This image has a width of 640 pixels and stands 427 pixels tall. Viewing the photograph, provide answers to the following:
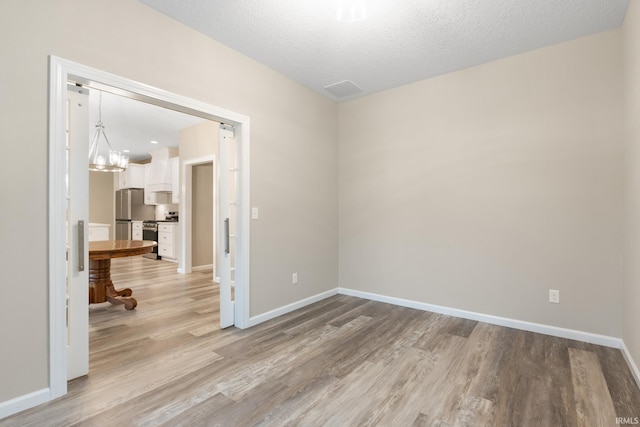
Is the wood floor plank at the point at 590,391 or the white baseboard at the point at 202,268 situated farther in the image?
the white baseboard at the point at 202,268

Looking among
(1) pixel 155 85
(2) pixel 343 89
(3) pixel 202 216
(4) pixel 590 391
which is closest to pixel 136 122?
(3) pixel 202 216

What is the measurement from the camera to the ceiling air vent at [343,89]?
144 inches

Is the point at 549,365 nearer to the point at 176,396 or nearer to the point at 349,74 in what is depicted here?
the point at 176,396

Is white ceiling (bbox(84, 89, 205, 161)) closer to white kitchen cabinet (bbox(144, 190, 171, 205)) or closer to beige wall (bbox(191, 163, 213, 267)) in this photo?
beige wall (bbox(191, 163, 213, 267))

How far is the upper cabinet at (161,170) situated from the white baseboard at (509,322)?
17.7ft

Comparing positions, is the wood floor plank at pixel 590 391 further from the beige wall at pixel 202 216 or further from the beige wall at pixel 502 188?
the beige wall at pixel 202 216

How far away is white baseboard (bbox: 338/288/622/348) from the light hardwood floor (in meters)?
→ 0.09

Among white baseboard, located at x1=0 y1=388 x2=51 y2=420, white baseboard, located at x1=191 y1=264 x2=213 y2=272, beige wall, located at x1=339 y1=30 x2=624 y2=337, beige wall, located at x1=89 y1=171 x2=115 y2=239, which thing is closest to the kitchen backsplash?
beige wall, located at x1=89 y1=171 x2=115 y2=239

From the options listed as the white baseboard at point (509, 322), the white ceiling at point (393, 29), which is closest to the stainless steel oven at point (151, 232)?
the white baseboard at point (509, 322)

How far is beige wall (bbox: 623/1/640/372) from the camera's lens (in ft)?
6.77

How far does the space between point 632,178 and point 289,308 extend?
10.7ft

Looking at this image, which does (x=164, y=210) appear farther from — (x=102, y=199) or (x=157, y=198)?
(x=102, y=199)

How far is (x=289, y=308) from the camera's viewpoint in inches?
138

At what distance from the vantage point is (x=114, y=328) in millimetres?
2998
